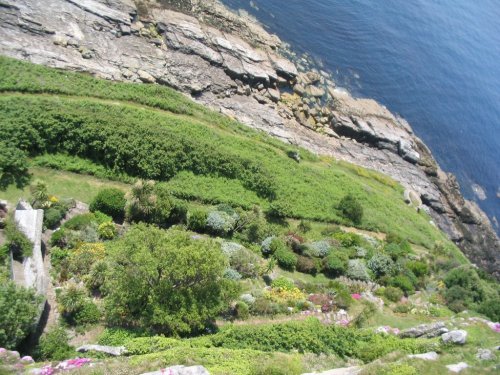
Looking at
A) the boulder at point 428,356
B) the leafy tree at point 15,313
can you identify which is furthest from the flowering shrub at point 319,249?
the leafy tree at point 15,313

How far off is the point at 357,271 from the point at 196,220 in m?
15.2

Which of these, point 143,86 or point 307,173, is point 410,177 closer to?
point 307,173

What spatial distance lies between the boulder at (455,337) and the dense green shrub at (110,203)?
25483 mm

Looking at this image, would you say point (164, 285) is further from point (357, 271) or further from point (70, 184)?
point (357, 271)

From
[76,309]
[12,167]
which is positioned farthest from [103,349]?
[12,167]

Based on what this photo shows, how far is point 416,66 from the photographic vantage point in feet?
318

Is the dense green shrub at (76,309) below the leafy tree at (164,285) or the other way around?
below

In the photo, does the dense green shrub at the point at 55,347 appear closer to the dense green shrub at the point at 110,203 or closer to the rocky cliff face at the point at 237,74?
the dense green shrub at the point at 110,203

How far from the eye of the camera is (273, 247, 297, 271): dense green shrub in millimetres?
43094

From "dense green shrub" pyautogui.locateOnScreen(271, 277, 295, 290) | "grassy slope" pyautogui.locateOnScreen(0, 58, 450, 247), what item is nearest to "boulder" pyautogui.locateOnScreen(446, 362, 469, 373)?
"dense green shrub" pyautogui.locateOnScreen(271, 277, 295, 290)

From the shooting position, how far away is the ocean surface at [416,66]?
268 ft

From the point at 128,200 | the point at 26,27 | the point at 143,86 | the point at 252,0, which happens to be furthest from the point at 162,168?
the point at 252,0

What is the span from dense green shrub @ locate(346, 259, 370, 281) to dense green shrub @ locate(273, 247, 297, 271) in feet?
17.8

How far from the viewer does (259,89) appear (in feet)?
228
